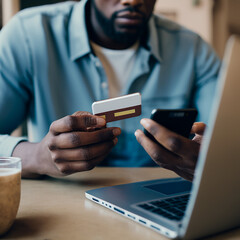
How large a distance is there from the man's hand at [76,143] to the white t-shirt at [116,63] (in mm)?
568

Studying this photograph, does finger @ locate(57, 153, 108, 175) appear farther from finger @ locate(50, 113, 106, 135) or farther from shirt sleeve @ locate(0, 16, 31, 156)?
shirt sleeve @ locate(0, 16, 31, 156)

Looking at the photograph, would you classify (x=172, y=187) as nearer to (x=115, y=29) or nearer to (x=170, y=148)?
(x=170, y=148)

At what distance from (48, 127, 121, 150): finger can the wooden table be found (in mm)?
102

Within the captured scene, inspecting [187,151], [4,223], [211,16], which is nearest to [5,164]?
[4,223]

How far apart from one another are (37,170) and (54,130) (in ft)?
0.50

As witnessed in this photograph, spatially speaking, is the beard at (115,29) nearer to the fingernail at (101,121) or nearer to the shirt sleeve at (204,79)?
the shirt sleeve at (204,79)

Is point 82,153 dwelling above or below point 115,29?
below

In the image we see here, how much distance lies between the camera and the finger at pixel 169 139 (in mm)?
476

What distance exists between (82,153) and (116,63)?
68 centimetres

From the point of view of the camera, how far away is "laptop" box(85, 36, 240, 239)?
32cm

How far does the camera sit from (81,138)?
1.98 feet

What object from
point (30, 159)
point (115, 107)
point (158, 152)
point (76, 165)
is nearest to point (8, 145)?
point (30, 159)

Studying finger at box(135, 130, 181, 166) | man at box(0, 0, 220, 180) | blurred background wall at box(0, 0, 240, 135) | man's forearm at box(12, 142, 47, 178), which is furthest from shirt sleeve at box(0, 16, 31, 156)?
blurred background wall at box(0, 0, 240, 135)

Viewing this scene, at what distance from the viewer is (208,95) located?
1273mm
